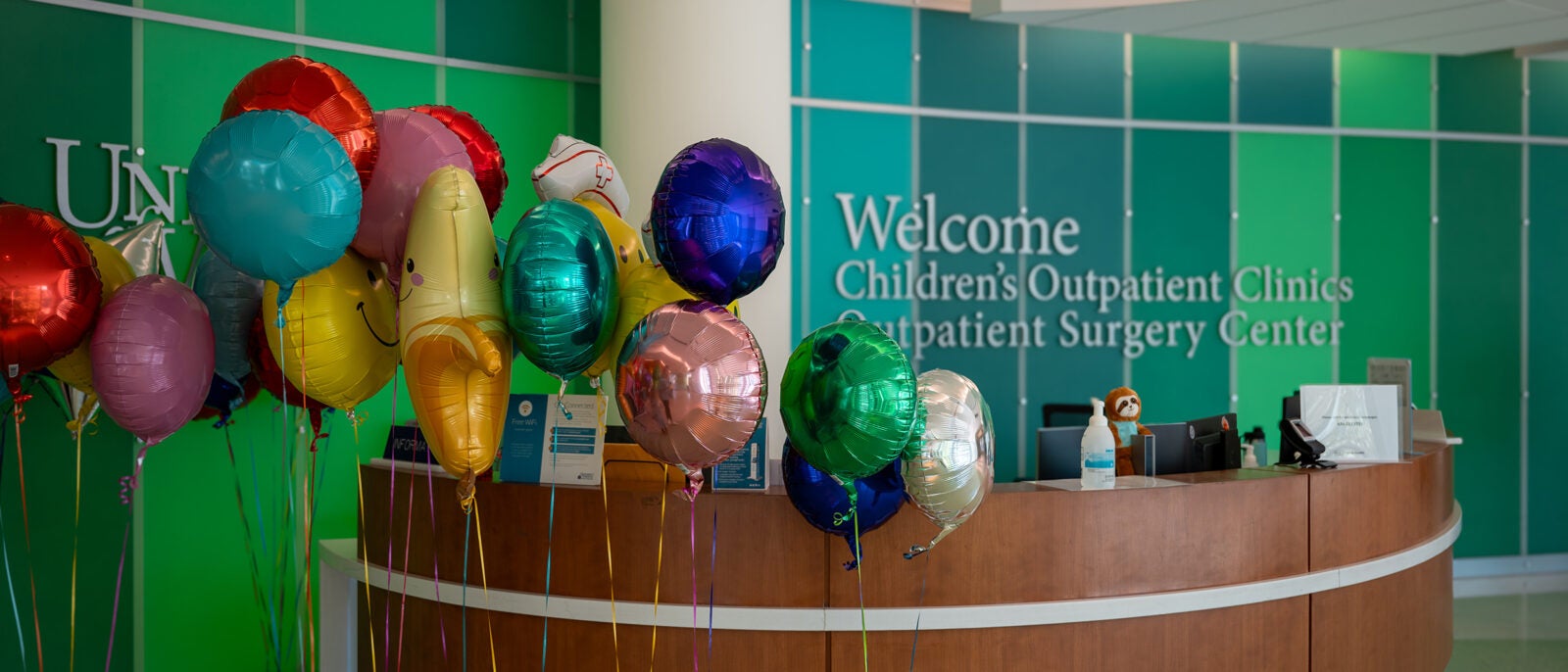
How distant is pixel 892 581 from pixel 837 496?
0.42m

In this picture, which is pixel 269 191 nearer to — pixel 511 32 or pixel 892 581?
pixel 892 581

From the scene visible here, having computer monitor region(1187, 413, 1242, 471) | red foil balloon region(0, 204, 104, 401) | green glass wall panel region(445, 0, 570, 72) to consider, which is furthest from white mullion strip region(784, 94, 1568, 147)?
red foil balloon region(0, 204, 104, 401)

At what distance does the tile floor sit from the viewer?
5.21m

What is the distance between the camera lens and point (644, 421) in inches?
87.1

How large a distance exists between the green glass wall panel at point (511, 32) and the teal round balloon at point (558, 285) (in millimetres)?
2934

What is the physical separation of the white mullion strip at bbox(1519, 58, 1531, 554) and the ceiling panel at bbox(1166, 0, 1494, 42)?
1751mm

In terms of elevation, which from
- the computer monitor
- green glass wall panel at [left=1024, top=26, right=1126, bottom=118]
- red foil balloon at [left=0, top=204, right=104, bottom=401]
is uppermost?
green glass wall panel at [left=1024, top=26, right=1126, bottom=118]

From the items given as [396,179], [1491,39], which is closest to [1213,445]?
[396,179]

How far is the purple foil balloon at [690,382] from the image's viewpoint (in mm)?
2172

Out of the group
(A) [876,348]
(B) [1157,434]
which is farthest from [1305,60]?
(A) [876,348]

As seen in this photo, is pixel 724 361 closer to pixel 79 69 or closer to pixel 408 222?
pixel 408 222

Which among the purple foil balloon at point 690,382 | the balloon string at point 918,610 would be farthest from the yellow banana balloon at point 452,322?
the balloon string at point 918,610

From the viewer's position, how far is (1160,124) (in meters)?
6.32

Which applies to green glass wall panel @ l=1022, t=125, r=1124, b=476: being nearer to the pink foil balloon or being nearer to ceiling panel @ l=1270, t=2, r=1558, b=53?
ceiling panel @ l=1270, t=2, r=1558, b=53
